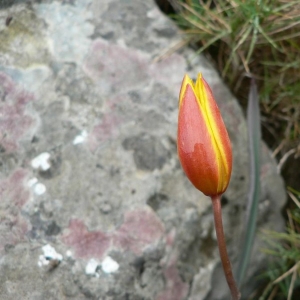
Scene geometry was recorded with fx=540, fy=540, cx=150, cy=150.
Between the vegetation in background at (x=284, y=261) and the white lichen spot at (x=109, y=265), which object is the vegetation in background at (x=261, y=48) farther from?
the white lichen spot at (x=109, y=265)

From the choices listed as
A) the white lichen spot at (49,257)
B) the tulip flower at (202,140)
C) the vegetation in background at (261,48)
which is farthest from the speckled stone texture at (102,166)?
the tulip flower at (202,140)

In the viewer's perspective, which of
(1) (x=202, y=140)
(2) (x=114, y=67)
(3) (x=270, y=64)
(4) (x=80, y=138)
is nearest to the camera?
(1) (x=202, y=140)

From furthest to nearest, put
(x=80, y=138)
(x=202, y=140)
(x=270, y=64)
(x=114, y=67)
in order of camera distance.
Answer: (x=270, y=64)
(x=114, y=67)
(x=80, y=138)
(x=202, y=140)

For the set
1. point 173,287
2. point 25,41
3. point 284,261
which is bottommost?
point 284,261

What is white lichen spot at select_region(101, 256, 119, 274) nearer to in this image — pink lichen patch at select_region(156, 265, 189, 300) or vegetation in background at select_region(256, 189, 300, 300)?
pink lichen patch at select_region(156, 265, 189, 300)

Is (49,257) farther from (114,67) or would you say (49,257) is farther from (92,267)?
(114,67)

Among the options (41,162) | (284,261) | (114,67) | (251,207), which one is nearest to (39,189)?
(41,162)
